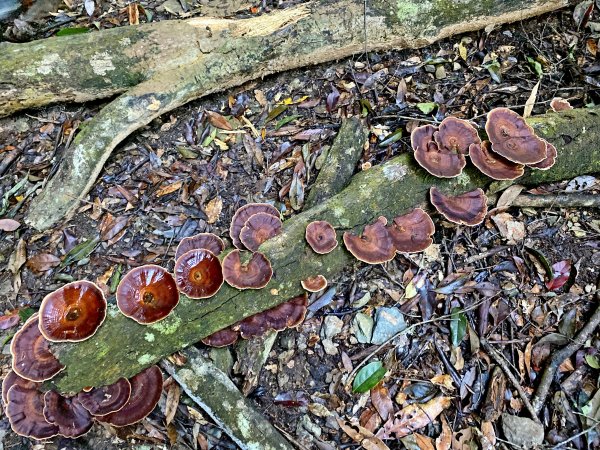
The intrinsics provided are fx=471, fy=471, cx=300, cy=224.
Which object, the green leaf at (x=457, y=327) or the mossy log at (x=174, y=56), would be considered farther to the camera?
the mossy log at (x=174, y=56)

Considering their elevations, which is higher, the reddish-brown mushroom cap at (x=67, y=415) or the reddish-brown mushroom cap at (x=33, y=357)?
the reddish-brown mushroom cap at (x=33, y=357)

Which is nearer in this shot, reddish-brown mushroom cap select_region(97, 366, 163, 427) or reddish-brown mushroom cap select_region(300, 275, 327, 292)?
reddish-brown mushroom cap select_region(97, 366, 163, 427)

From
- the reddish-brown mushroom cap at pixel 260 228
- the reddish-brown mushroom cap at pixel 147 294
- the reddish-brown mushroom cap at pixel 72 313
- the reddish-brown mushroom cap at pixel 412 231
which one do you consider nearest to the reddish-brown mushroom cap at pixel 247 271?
the reddish-brown mushroom cap at pixel 260 228

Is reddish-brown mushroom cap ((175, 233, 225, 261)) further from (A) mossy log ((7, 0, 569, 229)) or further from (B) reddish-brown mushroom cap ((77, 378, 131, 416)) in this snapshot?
(A) mossy log ((7, 0, 569, 229))

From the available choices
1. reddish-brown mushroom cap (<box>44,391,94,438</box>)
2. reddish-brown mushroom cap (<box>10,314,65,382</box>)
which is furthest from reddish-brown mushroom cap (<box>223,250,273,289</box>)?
reddish-brown mushroom cap (<box>44,391,94,438</box>)

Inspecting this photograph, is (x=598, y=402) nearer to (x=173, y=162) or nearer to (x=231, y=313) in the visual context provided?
(x=231, y=313)

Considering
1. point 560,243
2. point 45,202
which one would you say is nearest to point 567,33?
point 560,243

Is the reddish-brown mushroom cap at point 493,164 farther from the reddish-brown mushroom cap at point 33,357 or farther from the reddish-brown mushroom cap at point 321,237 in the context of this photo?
the reddish-brown mushroom cap at point 33,357
